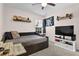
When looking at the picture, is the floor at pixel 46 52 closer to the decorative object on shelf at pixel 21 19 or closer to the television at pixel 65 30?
the television at pixel 65 30

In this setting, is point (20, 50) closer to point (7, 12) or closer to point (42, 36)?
point (42, 36)

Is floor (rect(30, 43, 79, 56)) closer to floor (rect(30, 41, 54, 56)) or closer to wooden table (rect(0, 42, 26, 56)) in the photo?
floor (rect(30, 41, 54, 56))

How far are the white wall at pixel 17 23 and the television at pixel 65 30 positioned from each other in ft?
1.12

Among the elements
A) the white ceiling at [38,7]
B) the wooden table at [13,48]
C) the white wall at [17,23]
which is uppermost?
the white ceiling at [38,7]

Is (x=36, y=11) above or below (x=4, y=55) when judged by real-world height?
above

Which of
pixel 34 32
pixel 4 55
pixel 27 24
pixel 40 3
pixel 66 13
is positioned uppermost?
pixel 40 3

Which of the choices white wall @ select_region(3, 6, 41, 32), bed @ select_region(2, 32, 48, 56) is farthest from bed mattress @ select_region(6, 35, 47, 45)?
white wall @ select_region(3, 6, 41, 32)

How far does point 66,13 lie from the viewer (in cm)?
143

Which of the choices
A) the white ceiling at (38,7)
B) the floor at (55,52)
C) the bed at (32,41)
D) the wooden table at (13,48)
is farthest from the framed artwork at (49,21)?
the wooden table at (13,48)

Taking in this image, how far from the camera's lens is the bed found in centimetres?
141

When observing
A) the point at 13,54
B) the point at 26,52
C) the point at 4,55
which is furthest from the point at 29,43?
the point at 4,55

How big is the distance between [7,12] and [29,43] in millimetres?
542

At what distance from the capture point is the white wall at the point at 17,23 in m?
1.40

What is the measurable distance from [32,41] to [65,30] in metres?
0.51
